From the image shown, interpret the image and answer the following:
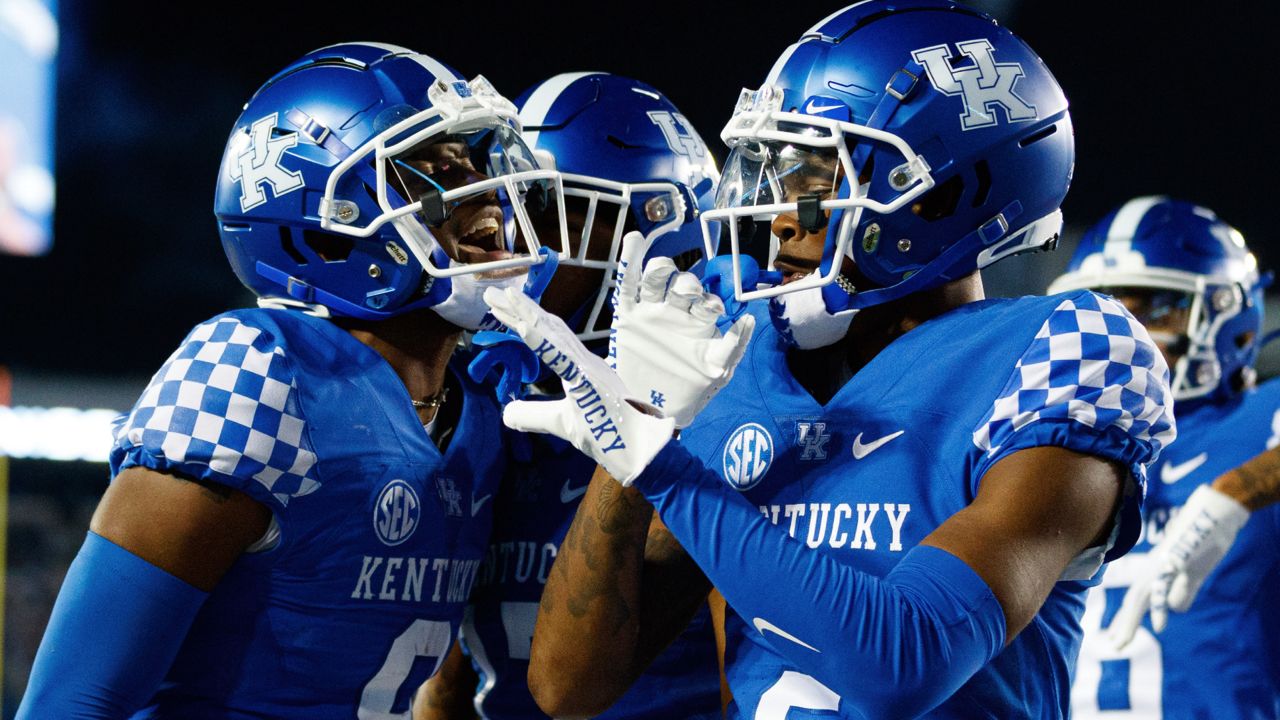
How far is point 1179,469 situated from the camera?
314cm

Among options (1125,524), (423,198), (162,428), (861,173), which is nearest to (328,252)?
(423,198)

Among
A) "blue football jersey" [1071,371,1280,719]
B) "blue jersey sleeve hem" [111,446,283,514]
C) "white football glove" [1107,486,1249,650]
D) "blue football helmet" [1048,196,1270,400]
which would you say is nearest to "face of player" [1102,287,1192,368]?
"blue football helmet" [1048,196,1270,400]

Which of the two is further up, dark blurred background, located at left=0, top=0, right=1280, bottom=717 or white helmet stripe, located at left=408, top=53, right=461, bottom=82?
white helmet stripe, located at left=408, top=53, right=461, bottom=82

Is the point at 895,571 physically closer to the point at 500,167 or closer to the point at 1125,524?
the point at 1125,524

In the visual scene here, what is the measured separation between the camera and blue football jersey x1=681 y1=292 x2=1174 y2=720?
1.40 meters

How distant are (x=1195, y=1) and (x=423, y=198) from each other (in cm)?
550

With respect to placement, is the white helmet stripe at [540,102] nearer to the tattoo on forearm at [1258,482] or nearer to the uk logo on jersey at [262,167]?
the uk logo on jersey at [262,167]

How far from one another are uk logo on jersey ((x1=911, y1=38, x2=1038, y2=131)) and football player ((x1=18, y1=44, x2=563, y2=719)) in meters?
0.59

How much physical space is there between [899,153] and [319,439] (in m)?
0.81

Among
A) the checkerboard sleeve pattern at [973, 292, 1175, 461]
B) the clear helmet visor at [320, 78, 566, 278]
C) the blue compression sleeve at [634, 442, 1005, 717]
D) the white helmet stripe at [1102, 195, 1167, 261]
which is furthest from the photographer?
the white helmet stripe at [1102, 195, 1167, 261]

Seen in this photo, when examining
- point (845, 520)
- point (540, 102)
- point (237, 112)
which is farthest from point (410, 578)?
point (237, 112)

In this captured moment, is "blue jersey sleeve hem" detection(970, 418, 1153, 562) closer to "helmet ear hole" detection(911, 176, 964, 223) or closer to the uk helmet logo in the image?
"helmet ear hole" detection(911, 176, 964, 223)

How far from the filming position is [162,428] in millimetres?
1549

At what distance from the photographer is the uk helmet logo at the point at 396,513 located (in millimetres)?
1710
